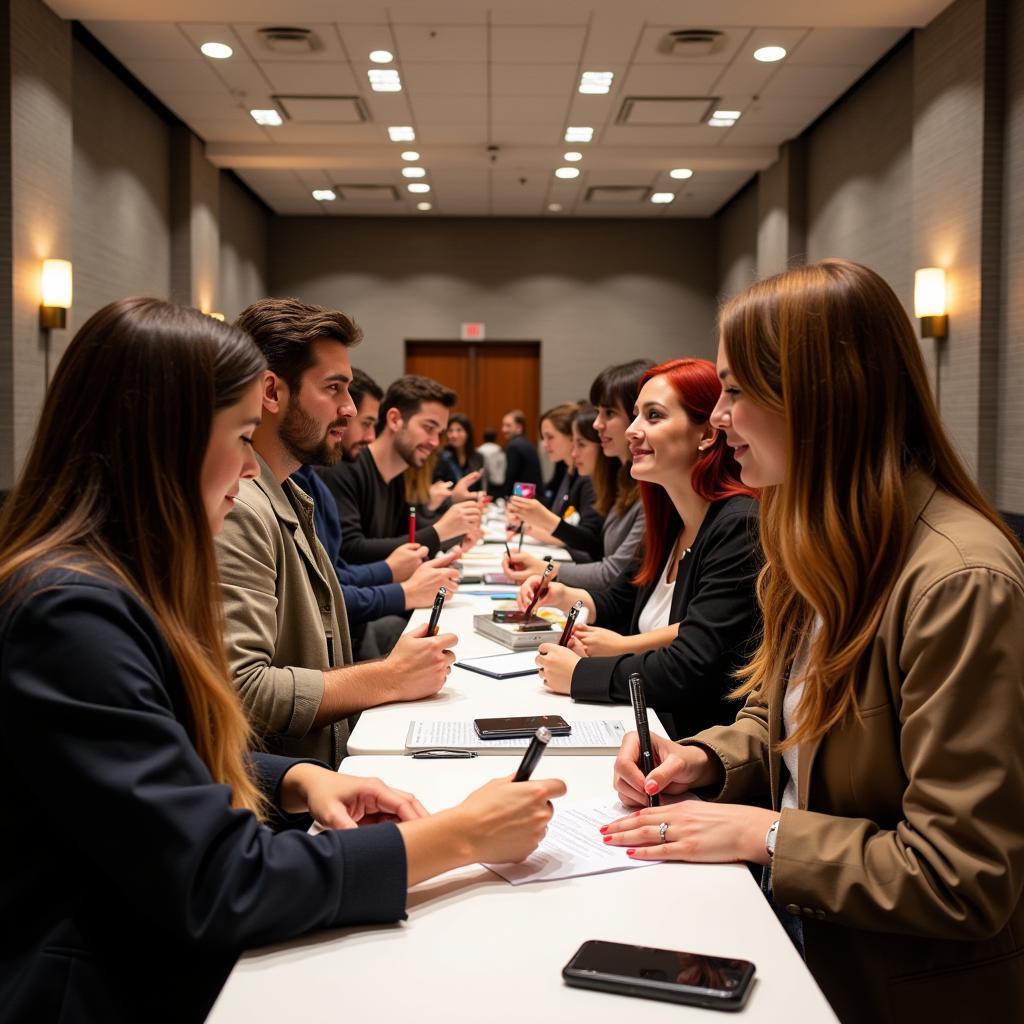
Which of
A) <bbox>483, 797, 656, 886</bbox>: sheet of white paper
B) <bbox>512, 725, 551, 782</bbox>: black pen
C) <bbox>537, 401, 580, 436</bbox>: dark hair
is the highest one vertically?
<bbox>537, 401, 580, 436</bbox>: dark hair

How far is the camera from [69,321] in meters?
6.27

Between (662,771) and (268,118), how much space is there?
7970 millimetres

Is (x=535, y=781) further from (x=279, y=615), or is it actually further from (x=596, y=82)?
(x=596, y=82)

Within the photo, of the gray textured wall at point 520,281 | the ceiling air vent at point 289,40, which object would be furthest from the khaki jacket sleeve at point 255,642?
the gray textured wall at point 520,281

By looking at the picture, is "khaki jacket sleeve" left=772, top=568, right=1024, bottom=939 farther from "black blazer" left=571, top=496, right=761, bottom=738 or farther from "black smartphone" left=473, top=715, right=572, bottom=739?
"black blazer" left=571, top=496, right=761, bottom=738

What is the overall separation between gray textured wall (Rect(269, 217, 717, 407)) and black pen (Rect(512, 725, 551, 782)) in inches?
431

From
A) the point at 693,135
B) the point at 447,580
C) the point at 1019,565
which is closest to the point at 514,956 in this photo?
the point at 1019,565

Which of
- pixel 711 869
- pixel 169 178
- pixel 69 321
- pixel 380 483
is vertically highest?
pixel 169 178

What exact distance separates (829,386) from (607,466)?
3199mm

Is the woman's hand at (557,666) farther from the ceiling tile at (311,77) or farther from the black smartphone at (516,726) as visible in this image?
the ceiling tile at (311,77)

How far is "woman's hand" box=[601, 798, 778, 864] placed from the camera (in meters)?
1.28

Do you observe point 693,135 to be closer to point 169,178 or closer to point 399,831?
point 169,178

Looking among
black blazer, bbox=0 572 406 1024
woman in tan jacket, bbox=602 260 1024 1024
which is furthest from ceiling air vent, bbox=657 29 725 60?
black blazer, bbox=0 572 406 1024

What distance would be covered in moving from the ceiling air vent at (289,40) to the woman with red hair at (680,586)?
4.83 m
